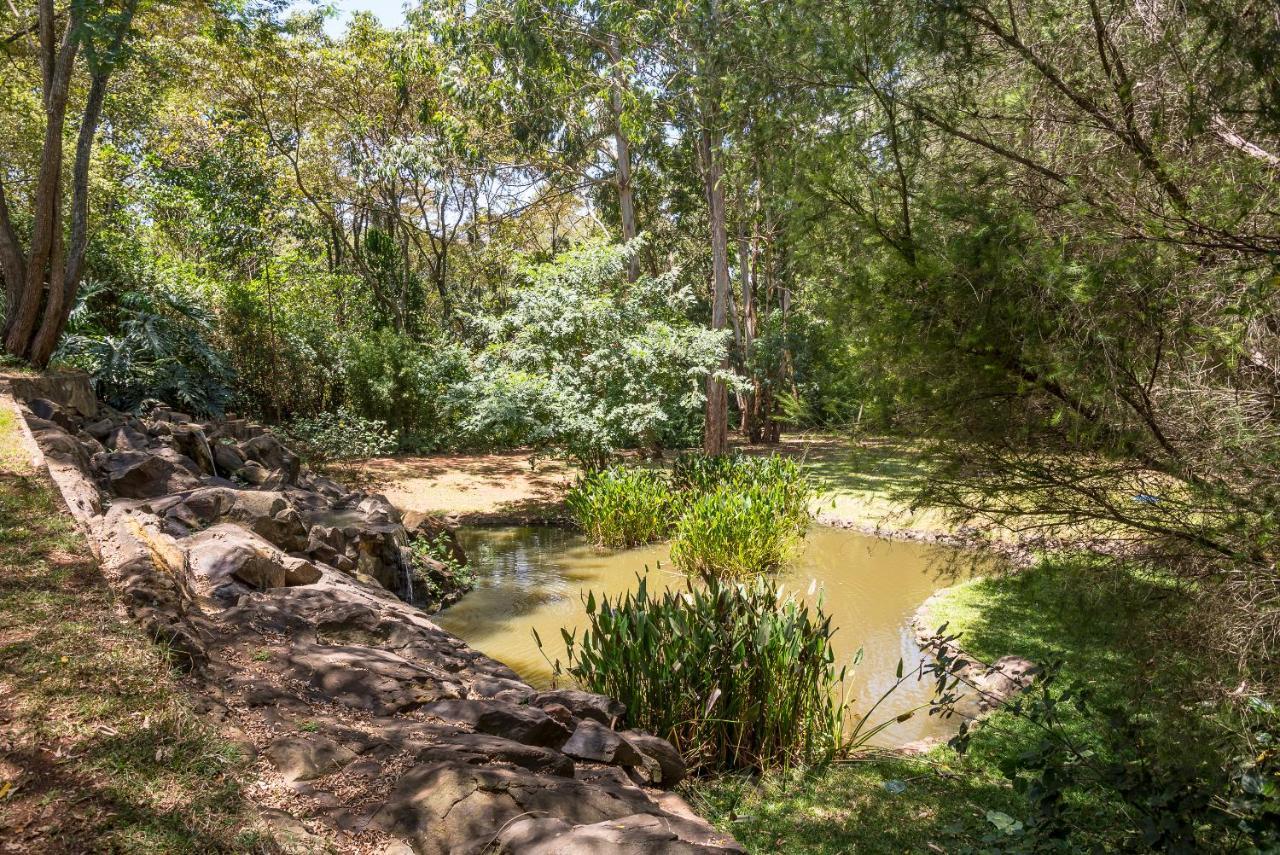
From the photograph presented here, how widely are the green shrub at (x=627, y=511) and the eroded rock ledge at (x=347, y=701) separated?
3.72m

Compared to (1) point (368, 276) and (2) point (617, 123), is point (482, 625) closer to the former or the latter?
(2) point (617, 123)

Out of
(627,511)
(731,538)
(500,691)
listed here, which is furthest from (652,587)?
(500,691)

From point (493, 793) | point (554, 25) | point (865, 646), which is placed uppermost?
point (554, 25)

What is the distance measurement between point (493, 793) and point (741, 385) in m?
9.94

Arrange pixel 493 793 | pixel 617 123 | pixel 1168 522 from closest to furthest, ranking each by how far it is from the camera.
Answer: pixel 493 793 → pixel 1168 522 → pixel 617 123

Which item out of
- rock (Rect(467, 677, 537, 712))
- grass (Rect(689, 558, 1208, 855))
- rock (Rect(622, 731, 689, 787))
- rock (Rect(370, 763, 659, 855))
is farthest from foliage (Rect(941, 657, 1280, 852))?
rock (Rect(467, 677, 537, 712))

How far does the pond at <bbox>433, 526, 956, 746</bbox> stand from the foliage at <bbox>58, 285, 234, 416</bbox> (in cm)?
494

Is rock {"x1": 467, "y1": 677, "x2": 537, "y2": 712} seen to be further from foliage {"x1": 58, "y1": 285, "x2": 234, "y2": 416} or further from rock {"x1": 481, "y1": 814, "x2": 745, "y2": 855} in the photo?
foliage {"x1": 58, "y1": 285, "x2": 234, "y2": 416}

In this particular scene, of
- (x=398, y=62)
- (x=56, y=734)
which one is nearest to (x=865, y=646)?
(x=56, y=734)

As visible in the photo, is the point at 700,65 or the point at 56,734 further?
the point at 700,65

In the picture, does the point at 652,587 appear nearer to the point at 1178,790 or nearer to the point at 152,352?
the point at 1178,790

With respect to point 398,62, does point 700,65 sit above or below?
Answer: below

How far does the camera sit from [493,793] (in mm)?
2389

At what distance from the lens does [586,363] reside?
1146 centimetres
